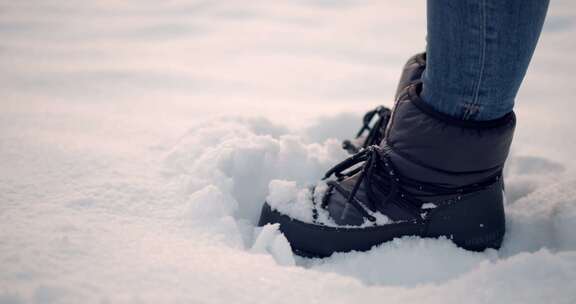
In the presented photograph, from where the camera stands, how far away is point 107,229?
2.64 feet

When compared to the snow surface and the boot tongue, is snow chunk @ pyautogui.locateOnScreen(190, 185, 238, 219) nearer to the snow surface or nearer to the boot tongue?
the snow surface

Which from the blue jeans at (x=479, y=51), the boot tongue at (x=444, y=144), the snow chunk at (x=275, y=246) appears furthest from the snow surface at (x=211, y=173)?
the blue jeans at (x=479, y=51)

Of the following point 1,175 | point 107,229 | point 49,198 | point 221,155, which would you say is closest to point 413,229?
point 221,155

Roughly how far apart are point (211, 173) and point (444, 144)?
0.56 metres

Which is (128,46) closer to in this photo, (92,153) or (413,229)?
(92,153)

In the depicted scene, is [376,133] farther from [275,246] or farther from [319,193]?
[275,246]

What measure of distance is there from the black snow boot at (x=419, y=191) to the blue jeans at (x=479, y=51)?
1.4 inches

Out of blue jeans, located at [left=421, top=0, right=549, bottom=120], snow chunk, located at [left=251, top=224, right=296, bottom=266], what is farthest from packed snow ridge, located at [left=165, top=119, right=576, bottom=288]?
blue jeans, located at [left=421, top=0, right=549, bottom=120]

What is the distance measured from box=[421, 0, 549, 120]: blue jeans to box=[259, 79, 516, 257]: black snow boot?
1.4 inches

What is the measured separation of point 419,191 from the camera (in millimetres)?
911

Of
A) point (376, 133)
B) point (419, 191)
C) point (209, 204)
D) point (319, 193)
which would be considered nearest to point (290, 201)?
point (319, 193)

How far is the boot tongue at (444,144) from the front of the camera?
0.83 meters

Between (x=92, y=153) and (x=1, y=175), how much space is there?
0.22 metres

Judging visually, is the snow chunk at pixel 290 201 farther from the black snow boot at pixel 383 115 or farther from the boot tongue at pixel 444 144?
the black snow boot at pixel 383 115
